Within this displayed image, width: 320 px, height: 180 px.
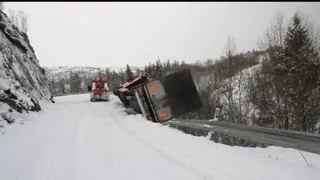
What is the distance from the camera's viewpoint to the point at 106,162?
8.58 meters

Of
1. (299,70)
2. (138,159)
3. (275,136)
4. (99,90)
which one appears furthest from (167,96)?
(99,90)

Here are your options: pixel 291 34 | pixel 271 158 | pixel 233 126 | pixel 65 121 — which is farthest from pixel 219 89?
pixel 271 158

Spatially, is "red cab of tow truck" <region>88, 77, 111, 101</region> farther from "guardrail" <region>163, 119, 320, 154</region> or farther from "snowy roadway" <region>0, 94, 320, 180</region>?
"guardrail" <region>163, 119, 320, 154</region>

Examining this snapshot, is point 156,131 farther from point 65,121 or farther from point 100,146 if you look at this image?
point 65,121

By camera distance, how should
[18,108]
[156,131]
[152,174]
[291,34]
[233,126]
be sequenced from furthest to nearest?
[291,34] → [18,108] → [156,131] → [233,126] → [152,174]

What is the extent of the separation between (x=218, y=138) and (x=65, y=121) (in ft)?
23.9

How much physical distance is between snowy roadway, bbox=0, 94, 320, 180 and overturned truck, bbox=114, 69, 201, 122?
564 cm

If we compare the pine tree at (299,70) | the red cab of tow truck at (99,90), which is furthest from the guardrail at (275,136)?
the red cab of tow truck at (99,90)

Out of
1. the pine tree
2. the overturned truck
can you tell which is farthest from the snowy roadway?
the pine tree

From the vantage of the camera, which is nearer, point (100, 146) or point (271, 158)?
point (271, 158)

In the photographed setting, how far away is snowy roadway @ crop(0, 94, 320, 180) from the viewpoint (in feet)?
23.7

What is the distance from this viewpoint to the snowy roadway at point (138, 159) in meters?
7.23

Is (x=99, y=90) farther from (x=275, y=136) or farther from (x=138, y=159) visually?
(x=275, y=136)

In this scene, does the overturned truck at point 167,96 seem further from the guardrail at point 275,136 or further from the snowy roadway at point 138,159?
the guardrail at point 275,136
